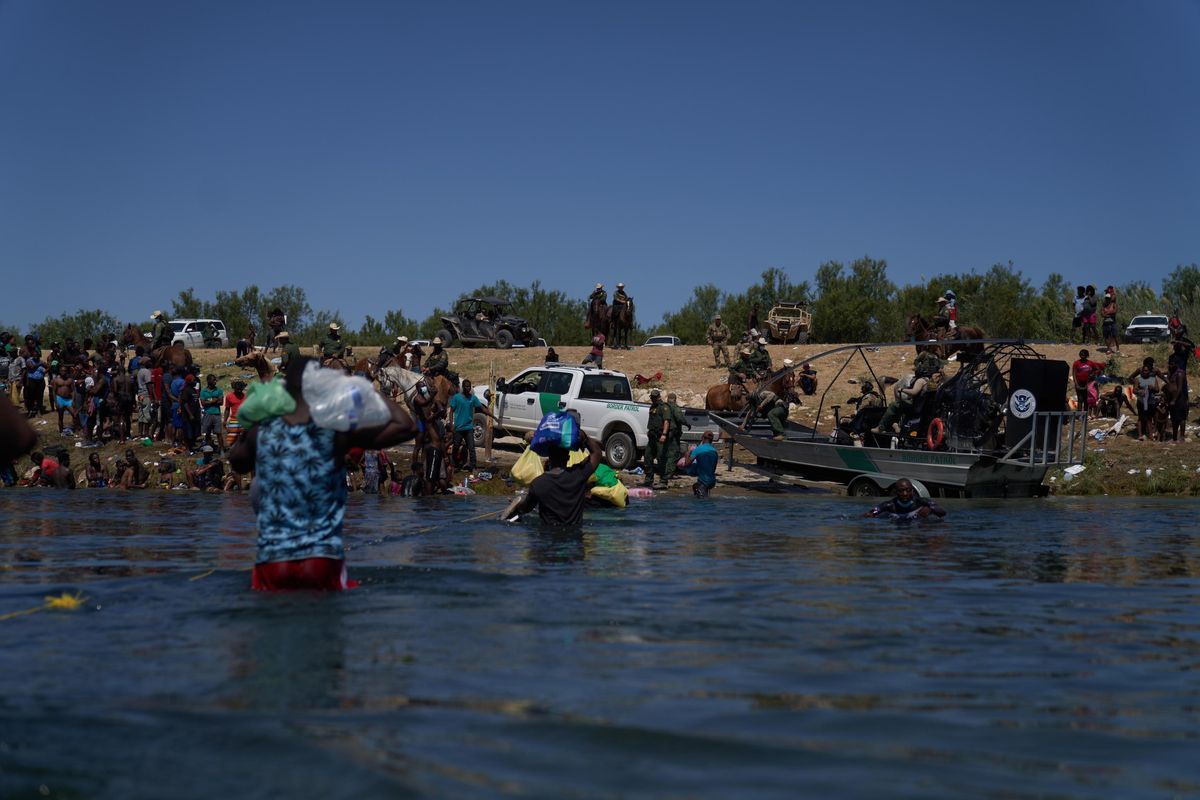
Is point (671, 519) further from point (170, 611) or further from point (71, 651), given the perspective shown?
point (71, 651)

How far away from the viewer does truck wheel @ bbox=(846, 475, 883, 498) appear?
2192 centimetres

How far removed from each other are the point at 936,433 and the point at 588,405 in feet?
22.9

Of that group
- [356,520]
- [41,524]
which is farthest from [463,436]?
[41,524]

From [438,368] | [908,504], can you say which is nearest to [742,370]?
[438,368]

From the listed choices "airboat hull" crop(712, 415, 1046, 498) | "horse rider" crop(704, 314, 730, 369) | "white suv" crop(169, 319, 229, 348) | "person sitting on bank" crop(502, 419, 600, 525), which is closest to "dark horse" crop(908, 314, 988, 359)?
"airboat hull" crop(712, 415, 1046, 498)

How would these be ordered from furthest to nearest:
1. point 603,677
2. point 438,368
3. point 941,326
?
point 438,368, point 941,326, point 603,677

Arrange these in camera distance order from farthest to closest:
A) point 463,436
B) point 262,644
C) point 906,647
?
point 463,436, point 906,647, point 262,644

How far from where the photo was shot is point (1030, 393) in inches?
797

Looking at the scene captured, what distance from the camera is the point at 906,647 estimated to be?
7.50m

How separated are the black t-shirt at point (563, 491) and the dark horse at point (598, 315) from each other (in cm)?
2417

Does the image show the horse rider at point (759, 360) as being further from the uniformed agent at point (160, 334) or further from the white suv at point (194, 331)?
the white suv at point (194, 331)

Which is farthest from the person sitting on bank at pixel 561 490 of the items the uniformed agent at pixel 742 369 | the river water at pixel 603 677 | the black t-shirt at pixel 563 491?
the uniformed agent at pixel 742 369

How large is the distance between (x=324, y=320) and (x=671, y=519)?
57.8 meters

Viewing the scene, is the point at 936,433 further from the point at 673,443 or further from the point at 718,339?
the point at 718,339
